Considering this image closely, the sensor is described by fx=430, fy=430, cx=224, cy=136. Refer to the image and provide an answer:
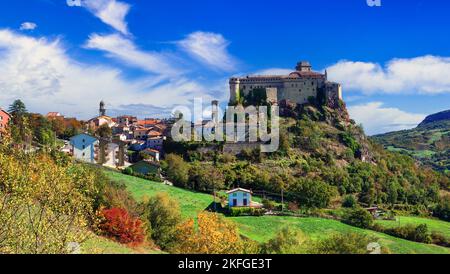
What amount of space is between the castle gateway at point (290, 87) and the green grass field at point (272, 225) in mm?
31474

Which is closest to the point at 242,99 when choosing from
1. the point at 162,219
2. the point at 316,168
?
the point at 316,168

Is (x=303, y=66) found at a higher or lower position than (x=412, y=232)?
higher

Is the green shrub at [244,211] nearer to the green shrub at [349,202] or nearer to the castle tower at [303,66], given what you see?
the green shrub at [349,202]

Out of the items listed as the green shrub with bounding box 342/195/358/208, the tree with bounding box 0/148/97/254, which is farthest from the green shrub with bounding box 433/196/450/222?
the tree with bounding box 0/148/97/254

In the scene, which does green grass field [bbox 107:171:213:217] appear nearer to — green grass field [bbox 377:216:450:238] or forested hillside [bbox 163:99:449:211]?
forested hillside [bbox 163:99:449:211]

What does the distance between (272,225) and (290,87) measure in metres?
38.9

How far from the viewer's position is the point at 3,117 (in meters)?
46.8

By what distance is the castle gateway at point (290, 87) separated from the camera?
225 feet

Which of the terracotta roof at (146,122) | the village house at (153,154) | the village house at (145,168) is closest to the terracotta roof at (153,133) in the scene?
the village house at (153,154)

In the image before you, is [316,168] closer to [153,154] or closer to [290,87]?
[290,87]

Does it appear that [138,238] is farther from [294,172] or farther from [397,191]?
[397,191]

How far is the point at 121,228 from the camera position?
20203 millimetres

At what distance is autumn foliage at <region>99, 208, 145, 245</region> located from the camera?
2012 centimetres
